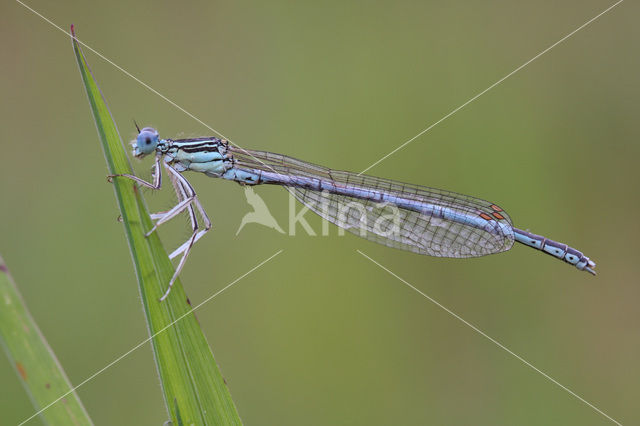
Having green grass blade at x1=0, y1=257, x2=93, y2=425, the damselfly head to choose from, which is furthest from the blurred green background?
green grass blade at x1=0, y1=257, x2=93, y2=425

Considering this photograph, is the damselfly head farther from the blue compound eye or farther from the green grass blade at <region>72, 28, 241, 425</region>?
the green grass blade at <region>72, 28, 241, 425</region>

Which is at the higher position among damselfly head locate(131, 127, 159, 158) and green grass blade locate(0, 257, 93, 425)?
damselfly head locate(131, 127, 159, 158)

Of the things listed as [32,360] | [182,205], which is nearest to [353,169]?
[182,205]

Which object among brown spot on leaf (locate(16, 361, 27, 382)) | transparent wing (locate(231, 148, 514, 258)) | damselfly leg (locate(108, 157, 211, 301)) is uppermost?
damselfly leg (locate(108, 157, 211, 301))

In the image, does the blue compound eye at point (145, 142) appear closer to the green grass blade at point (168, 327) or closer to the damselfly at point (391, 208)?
the damselfly at point (391, 208)

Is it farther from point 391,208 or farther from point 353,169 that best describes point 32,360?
point 353,169

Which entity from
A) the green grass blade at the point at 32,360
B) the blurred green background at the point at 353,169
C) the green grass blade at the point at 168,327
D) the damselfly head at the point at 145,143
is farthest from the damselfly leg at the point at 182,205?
the green grass blade at the point at 32,360

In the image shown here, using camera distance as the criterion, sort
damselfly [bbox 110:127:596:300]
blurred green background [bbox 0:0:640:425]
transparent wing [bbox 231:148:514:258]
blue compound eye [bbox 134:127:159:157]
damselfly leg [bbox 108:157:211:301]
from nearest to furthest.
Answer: damselfly leg [bbox 108:157:211:301]
blue compound eye [bbox 134:127:159:157]
damselfly [bbox 110:127:596:300]
transparent wing [bbox 231:148:514:258]
blurred green background [bbox 0:0:640:425]
